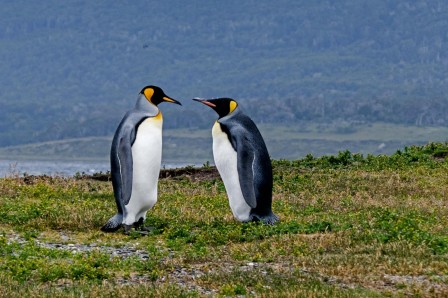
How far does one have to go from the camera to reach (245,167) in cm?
1977

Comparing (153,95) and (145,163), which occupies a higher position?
(153,95)

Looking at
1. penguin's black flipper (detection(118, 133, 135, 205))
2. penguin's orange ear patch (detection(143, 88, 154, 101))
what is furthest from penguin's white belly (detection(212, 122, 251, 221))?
penguin's black flipper (detection(118, 133, 135, 205))

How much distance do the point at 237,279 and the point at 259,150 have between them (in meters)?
6.06

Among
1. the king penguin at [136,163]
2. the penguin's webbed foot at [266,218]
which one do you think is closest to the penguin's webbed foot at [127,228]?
the king penguin at [136,163]

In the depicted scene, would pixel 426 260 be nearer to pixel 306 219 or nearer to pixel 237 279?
pixel 237 279

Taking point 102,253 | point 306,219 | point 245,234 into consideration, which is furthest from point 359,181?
point 102,253

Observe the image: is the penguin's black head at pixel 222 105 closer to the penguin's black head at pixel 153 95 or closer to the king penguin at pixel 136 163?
the penguin's black head at pixel 153 95

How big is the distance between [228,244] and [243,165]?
8.71ft

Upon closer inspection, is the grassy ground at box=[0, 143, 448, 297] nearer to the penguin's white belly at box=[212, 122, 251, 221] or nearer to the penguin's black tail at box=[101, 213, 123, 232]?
the penguin's black tail at box=[101, 213, 123, 232]

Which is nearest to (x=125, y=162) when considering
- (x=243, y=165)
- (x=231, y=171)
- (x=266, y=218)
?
(x=231, y=171)

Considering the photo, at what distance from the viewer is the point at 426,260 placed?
15.1m

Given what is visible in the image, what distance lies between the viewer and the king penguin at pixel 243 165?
1972cm

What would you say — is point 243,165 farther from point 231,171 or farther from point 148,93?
point 148,93

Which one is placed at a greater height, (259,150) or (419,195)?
(259,150)
